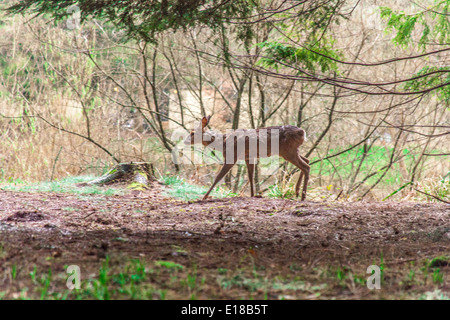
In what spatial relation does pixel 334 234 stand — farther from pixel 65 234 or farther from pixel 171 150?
pixel 171 150

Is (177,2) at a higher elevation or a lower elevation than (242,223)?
higher

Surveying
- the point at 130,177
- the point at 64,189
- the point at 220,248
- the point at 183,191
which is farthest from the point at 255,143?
the point at 220,248

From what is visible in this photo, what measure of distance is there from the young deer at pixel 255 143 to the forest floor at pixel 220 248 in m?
0.89

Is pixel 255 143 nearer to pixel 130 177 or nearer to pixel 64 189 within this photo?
pixel 130 177

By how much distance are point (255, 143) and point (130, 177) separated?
2.39m

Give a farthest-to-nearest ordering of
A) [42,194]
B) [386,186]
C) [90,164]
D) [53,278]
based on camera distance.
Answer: [386,186] < [90,164] < [42,194] < [53,278]

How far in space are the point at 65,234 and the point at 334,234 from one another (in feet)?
8.29

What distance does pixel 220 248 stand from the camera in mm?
3812

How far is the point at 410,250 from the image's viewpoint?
4.11 metres

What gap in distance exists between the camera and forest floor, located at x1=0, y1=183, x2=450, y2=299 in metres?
2.79
